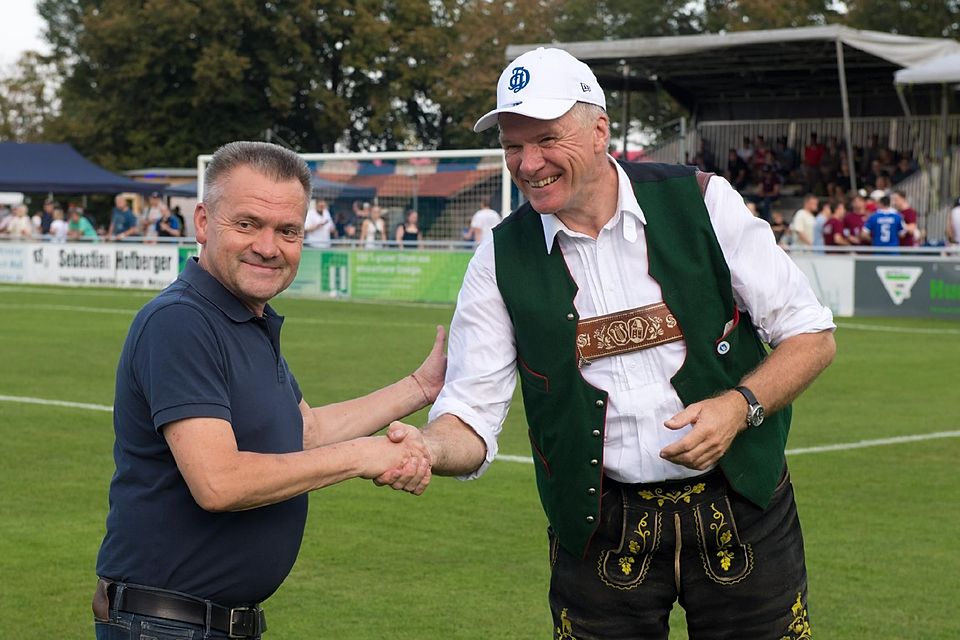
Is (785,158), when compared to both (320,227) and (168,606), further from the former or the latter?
(168,606)

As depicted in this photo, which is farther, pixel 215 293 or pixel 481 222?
pixel 481 222

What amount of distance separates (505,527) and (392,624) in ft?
6.62

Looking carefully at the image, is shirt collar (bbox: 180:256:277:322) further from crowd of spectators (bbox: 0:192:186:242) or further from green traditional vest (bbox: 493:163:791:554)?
crowd of spectators (bbox: 0:192:186:242)

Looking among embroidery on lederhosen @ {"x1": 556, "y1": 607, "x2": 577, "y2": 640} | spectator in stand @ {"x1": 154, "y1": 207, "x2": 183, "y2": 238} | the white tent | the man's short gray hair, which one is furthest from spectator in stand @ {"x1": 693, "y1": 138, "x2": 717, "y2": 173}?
the man's short gray hair

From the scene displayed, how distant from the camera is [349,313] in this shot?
83.8 ft

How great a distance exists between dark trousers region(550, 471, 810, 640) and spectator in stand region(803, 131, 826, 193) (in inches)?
1312

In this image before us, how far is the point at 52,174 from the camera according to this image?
47938mm

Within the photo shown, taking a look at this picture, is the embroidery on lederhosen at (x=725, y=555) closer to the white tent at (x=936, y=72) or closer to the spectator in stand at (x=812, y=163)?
the white tent at (x=936, y=72)

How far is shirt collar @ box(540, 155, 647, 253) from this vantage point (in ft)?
13.7

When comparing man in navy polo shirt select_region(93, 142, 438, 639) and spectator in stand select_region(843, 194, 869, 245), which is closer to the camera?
man in navy polo shirt select_region(93, 142, 438, 639)

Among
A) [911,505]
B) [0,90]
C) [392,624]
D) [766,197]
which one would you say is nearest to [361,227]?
[766,197]

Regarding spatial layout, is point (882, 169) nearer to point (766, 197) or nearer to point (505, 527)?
point (766, 197)

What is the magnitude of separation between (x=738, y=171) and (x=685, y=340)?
35100mm

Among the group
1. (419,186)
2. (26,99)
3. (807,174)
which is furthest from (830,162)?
(26,99)
